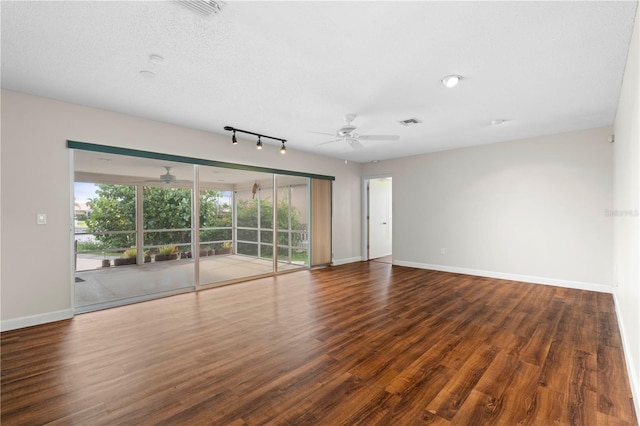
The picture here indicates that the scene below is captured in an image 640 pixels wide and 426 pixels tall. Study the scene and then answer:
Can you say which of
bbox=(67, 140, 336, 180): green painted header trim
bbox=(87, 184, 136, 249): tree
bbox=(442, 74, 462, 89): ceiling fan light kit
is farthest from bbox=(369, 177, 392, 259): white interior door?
bbox=(87, 184, 136, 249): tree

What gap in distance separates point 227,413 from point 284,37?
107 inches

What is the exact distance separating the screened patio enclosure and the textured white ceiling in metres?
1.29

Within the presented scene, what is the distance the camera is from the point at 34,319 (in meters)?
3.36

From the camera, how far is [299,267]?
6715mm

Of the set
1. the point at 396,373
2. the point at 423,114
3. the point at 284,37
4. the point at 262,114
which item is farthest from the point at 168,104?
the point at 396,373

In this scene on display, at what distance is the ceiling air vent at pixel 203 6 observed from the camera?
1.88 m

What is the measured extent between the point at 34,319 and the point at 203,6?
3.91m

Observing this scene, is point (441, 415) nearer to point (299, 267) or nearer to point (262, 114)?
point (262, 114)

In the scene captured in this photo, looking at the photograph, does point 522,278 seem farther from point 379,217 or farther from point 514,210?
point 379,217

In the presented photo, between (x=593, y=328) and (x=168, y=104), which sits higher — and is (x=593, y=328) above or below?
below

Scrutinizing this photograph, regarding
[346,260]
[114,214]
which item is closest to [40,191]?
[114,214]

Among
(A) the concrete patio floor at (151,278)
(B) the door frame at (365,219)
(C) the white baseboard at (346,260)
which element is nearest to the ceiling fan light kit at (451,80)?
(A) the concrete patio floor at (151,278)

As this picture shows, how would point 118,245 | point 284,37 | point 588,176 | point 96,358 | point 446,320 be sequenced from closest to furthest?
point 284,37
point 96,358
point 446,320
point 588,176
point 118,245

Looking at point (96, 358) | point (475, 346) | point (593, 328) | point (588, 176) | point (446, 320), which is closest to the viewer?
point (96, 358)
